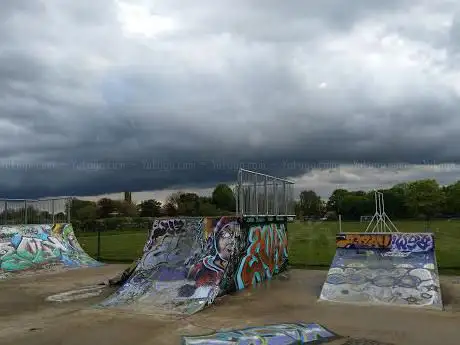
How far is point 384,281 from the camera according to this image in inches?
488

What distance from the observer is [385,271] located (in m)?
12.9

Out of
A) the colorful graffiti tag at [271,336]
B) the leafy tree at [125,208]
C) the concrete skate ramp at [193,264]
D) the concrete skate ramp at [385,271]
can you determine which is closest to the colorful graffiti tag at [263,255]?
the concrete skate ramp at [193,264]

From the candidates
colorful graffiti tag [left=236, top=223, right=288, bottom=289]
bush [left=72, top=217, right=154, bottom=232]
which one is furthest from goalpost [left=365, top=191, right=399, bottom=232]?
bush [left=72, top=217, right=154, bottom=232]

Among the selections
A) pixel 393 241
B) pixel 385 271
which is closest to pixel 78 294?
pixel 385 271

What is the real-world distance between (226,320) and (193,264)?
3513 millimetres

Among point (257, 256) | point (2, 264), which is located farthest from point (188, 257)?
point (2, 264)

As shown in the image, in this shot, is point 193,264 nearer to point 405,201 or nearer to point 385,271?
point 385,271

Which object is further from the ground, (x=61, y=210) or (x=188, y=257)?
(x=61, y=210)

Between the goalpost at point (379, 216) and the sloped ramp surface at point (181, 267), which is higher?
the goalpost at point (379, 216)

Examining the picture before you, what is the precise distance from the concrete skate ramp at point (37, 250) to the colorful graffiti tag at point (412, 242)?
49.5ft

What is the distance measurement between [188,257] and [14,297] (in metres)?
5.80

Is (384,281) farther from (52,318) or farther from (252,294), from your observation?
(52,318)

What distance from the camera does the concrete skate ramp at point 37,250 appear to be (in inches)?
773

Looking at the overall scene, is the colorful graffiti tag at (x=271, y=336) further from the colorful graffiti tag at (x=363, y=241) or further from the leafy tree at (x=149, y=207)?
the leafy tree at (x=149, y=207)
